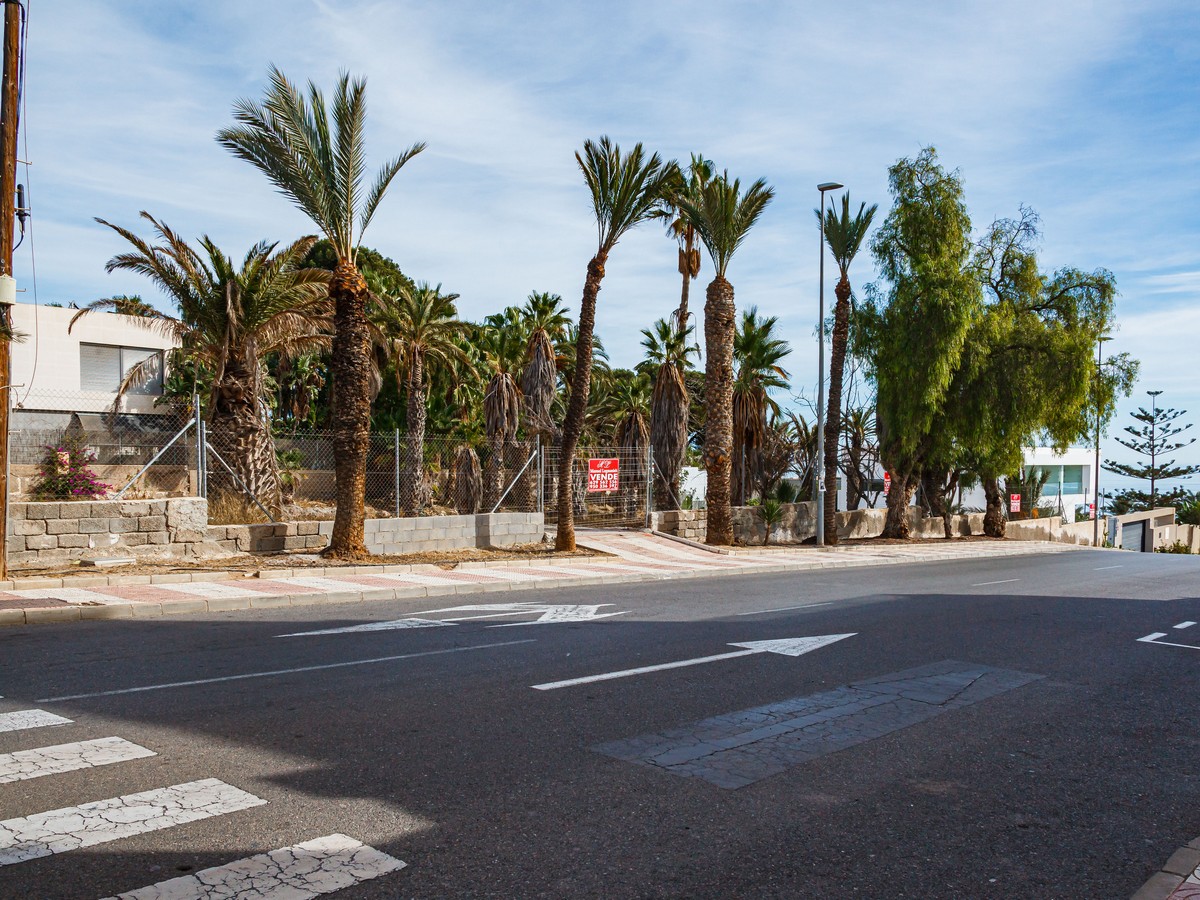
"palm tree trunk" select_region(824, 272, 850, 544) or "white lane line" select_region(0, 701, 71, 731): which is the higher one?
"palm tree trunk" select_region(824, 272, 850, 544)

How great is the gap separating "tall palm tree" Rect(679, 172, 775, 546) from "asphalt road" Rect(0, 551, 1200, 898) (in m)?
14.2

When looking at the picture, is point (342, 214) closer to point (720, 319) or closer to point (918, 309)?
point (720, 319)

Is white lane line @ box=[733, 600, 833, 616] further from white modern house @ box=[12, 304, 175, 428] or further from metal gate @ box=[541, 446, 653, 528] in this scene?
white modern house @ box=[12, 304, 175, 428]

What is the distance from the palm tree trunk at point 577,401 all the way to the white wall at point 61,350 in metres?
17.5

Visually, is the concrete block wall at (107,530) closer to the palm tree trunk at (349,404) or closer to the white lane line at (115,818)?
the palm tree trunk at (349,404)

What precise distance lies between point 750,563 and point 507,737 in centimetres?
1550

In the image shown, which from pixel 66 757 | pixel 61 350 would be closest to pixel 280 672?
pixel 66 757

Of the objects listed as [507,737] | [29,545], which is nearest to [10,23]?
[29,545]

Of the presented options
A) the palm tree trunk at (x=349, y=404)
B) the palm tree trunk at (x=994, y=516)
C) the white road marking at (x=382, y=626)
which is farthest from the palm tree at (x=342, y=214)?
the palm tree trunk at (x=994, y=516)

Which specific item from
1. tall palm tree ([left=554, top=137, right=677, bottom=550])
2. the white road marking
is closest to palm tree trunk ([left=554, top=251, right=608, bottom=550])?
tall palm tree ([left=554, top=137, right=677, bottom=550])

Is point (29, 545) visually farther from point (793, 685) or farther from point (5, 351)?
point (793, 685)

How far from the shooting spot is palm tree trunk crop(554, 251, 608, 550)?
67.9 feet

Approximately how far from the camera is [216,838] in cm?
415

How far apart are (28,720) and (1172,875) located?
6.58 meters
